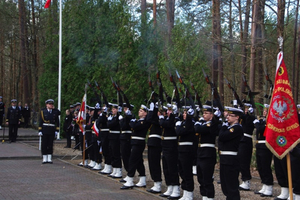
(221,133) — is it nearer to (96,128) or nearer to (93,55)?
(96,128)

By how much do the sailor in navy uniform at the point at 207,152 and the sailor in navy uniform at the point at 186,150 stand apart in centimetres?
42

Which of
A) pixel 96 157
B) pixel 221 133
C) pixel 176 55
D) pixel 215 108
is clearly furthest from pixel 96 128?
pixel 176 55

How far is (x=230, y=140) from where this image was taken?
7691mm

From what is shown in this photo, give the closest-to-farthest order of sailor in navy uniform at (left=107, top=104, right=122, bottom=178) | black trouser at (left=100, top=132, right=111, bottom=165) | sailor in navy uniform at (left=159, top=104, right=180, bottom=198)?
sailor in navy uniform at (left=159, top=104, right=180, bottom=198) → sailor in navy uniform at (left=107, top=104, right=122, bottom=178) → black trouser at (left=100, top=132, right=111, bottom=165)

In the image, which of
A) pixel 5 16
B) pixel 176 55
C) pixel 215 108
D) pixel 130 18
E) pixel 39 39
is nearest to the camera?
pixel 215 108

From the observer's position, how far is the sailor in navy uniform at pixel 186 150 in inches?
346

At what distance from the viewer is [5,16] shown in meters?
35.2

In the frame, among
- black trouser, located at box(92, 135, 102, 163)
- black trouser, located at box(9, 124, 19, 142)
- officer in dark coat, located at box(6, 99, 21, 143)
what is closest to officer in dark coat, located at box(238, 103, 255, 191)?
black trouser, located at box(92, 135, 102, 163)

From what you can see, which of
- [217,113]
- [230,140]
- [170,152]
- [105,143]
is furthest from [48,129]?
[230,140]

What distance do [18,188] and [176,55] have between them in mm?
10897

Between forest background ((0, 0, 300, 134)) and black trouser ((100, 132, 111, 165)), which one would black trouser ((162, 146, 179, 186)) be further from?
forest background ((0, 0, 300, 134))

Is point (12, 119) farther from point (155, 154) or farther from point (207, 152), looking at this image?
point (207, 152)

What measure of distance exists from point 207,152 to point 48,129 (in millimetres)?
7953

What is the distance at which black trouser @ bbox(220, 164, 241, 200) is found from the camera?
746cm
